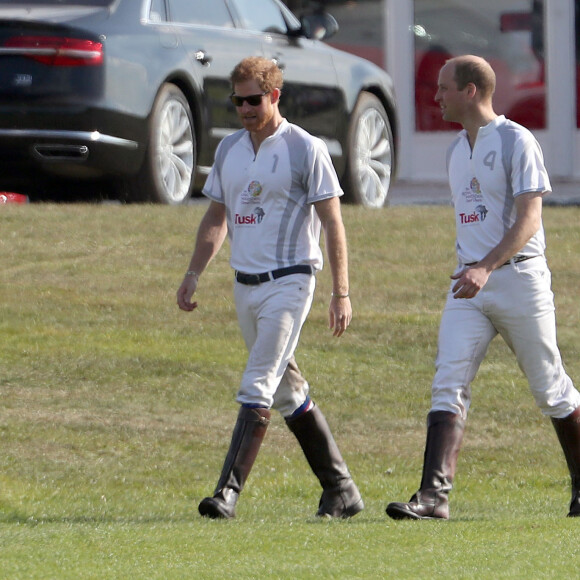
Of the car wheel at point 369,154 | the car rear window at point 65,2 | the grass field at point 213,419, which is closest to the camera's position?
the grass field at point 213,419

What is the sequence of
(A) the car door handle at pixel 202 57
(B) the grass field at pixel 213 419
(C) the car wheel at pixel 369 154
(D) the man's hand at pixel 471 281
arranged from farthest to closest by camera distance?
(C) the car wheel at pixel 369 154, (A) the car door handle at pixel 202 57, (D) the man's hand at pixel 471 281, (B) the grass field at pixel 213 419

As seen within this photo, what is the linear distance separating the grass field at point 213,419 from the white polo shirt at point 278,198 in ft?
3.24

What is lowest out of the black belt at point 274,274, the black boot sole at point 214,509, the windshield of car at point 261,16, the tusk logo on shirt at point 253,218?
the black boot sole at point 214,509

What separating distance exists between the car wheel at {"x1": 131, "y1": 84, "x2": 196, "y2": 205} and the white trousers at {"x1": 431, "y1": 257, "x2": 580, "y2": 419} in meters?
5.06

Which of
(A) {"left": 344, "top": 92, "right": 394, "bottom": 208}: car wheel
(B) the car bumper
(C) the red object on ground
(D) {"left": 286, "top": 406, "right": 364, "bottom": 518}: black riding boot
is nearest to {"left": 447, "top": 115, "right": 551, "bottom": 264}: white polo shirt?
(D) {"left": 286, "top": 406, "right": 364, "bottom": 518}: black riding boot

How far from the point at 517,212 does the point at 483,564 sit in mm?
1358

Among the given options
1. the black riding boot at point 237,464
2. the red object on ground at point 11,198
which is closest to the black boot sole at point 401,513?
the black riding boot at point 237,464

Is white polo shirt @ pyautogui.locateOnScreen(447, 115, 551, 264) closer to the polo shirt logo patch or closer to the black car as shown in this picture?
the polo shirt logo patch

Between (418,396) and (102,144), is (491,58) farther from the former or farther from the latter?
(418,396)

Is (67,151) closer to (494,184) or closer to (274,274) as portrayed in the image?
(274,274)

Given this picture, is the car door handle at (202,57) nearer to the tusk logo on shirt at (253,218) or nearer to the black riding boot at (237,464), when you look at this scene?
the tusk logo on shirt at (253,218)

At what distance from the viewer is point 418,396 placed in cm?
860

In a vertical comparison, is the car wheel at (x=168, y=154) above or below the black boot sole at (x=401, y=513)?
above

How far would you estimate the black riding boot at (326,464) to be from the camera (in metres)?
6.41
